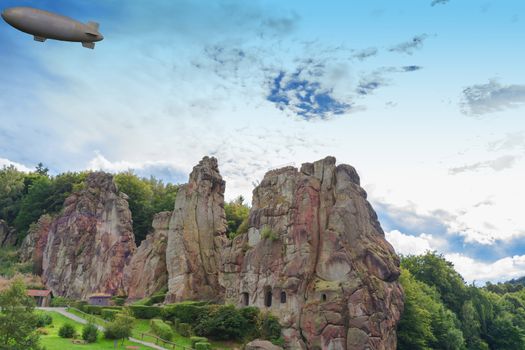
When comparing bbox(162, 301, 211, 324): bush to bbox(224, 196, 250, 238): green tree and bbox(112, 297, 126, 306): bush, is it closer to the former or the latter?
bbox(112, 297, 126, 306): bush

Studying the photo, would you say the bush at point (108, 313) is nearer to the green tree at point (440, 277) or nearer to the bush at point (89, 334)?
the bush at point (89, 334)

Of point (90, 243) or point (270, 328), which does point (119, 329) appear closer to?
point (270, 328)

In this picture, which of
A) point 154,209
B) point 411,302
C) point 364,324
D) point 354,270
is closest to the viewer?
point 364,324

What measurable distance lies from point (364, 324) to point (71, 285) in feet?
159

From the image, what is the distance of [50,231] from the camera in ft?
252

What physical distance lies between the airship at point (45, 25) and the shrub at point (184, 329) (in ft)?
109

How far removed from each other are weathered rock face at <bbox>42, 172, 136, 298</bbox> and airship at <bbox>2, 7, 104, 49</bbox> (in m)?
53.3

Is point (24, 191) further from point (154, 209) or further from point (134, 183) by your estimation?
point (154, 209)

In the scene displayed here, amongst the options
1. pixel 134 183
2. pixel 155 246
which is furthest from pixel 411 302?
pixel 134 183

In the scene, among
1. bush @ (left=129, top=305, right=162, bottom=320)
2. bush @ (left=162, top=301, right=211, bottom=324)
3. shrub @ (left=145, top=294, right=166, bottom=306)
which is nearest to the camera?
bush @ (left=162, top=301, right=211, bottom=324)

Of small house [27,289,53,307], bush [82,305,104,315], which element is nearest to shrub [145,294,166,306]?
bush [82,305,104,315]

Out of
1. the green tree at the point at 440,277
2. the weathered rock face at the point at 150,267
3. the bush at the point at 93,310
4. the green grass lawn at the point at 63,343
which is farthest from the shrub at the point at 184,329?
Result: the green tree at the point at 440,277

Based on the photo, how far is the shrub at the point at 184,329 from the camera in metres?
43.4

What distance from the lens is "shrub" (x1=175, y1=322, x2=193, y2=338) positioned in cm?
4337
